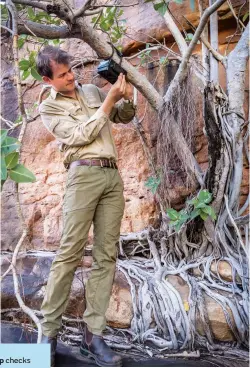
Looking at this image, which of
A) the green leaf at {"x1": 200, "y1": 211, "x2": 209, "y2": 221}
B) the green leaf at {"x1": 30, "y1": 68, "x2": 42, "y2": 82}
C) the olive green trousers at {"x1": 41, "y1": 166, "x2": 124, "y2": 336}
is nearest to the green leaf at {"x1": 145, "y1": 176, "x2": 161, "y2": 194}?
the green leaf at {"x1": 200, "y1": 211, "x2": 209, "y2": 221}

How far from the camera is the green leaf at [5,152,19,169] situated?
0.77 metres

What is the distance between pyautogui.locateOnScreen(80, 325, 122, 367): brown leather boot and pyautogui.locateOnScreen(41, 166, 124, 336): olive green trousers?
0.03 metres

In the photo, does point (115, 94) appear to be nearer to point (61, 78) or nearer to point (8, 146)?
point (61, 78)

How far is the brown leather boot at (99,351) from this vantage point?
1.18 metres

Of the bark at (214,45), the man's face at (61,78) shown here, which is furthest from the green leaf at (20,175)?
the bark at (214,45)

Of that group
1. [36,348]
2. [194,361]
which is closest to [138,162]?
[194,361]

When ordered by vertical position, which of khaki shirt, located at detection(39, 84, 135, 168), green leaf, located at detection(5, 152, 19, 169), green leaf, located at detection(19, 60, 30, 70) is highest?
green leaf, located at detection(19, 60, 30, 70)

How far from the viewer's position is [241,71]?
1.66 metres

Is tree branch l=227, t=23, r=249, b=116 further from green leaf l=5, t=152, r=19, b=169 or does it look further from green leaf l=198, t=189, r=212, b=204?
green leaf l=5, t=152, r=19, b=169

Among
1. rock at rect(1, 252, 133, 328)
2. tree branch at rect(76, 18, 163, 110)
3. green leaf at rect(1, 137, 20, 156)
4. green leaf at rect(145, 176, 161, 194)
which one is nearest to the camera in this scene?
green leaf at rect(1, 137, 20, 156)

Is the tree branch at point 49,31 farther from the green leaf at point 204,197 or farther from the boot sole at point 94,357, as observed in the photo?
the boot sole at point 94,357

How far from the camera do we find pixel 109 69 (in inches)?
50.5

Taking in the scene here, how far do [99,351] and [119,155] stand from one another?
1.23m

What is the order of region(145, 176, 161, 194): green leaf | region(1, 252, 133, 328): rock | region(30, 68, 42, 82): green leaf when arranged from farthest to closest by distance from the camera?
region(145, 176, 161, 194): green leaf < region(1, 252, 133, 328): rock < region(30, 68, 42, 82): green leaf
